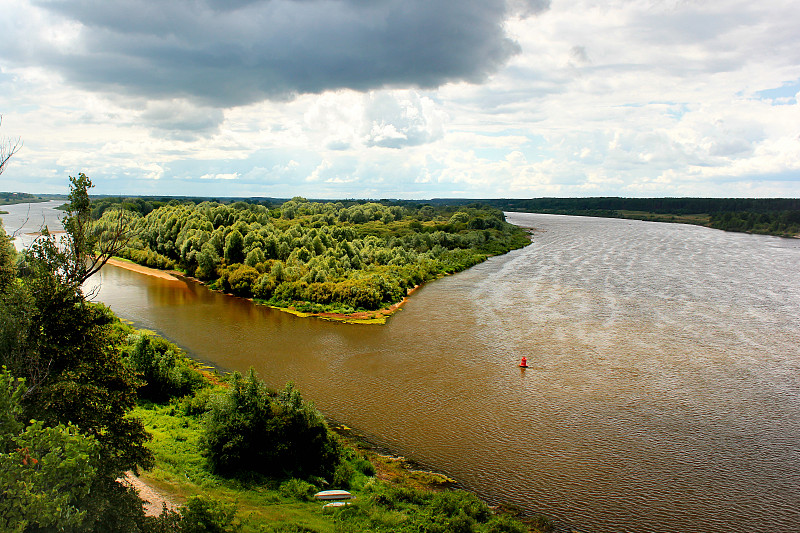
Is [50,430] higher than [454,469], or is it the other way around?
[50,430]

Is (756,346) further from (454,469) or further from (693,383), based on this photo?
(454,469)

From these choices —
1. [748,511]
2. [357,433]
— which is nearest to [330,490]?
[357,433]

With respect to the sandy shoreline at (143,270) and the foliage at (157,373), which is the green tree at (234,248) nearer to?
the sandy shoreline at (143,270)

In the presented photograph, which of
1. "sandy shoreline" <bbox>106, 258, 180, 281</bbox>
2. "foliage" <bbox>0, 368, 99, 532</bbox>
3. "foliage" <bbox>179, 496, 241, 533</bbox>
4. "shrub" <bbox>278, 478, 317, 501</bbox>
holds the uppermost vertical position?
"foliage" <bbox>0, 368, 99, 532</bbox>

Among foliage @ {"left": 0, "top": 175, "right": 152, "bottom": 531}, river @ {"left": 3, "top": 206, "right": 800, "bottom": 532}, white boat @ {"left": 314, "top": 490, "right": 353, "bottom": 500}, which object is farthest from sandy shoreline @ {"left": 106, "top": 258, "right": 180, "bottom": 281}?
foliage @ {"left": 0, "top": 175, "right": 152, "bottom": 531}

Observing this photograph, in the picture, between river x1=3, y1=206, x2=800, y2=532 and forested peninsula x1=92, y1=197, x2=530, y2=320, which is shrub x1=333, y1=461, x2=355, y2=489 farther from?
forested peninsula x1=92, y1=197, x2=530, y2=320

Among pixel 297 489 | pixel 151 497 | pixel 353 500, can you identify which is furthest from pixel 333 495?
pixel 151 497
